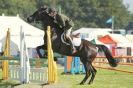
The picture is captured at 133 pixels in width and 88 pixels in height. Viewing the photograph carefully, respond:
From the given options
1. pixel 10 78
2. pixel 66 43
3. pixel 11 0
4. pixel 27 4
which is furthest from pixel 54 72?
pixel 27 4

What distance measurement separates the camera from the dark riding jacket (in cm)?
1447

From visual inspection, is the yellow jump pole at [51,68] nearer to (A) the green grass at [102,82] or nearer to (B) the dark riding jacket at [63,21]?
(A) the green grass at [102,82]

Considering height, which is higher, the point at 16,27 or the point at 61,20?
the point at 16,27

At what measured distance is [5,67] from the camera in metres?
15.8

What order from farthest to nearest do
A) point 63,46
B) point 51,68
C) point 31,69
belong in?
point 63,46 → point 31,69 → point 51,68

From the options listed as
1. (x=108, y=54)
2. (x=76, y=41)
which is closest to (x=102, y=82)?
(x=108, y=54)

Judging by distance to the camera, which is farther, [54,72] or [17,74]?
[17,74]

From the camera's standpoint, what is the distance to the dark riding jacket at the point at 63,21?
14469 mm

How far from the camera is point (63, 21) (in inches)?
570

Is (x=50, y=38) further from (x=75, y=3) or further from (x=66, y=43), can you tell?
(x=75, y=3)

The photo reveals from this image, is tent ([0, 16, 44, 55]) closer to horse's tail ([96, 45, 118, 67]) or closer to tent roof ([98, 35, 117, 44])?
tent roof ([98, 35, 117, 44])

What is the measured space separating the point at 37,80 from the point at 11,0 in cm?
9539

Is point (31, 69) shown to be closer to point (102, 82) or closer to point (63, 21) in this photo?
point (63, 21)

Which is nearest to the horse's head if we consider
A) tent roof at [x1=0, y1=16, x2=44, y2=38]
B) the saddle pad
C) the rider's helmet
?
the rider's helmet
